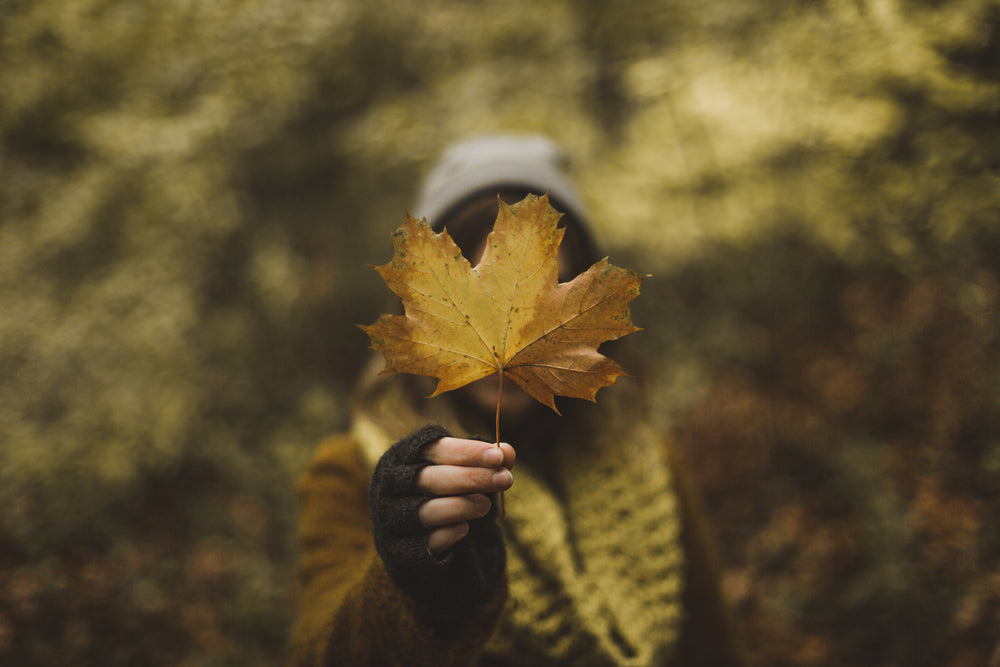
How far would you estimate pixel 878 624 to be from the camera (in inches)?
96.8

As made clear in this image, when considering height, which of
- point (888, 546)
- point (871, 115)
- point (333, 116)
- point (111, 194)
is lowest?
point (888, 546)

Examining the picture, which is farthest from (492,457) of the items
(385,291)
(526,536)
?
(385,291)

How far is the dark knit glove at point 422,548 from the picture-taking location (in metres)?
0.78

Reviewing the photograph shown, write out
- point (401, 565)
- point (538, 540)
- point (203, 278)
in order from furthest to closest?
1. point (203, 278)
2. point (538, 540)
3. point (401, 565)

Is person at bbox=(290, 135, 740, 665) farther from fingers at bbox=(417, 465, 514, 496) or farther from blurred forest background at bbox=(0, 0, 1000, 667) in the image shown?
blurred forest background at bbox=(0, 0, 1000, 667)

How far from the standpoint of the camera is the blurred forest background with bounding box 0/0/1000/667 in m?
2.42

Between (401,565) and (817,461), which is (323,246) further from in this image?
(817,461)

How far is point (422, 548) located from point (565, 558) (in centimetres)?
79

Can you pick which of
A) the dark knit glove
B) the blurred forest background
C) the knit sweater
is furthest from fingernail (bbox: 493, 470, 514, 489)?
the blurred forest background

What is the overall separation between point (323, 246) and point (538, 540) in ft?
8.71

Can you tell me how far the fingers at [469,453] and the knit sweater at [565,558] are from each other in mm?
315

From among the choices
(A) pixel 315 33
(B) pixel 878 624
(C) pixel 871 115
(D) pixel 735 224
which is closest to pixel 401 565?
(C) pixel 871 115

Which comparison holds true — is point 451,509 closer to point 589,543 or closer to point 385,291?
point 589,543

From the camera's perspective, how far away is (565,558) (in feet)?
4.69
